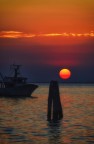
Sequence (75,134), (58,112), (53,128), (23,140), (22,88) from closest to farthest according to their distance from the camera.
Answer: (23,140), (75,134), (53,128), (58,112), (22,88)

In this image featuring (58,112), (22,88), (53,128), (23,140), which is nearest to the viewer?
(23,140)

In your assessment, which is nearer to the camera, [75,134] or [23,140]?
[23,140]

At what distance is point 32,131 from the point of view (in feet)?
129

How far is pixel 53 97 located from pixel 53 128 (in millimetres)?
3283

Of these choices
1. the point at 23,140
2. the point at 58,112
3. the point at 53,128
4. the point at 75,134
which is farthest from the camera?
the point at 58,112

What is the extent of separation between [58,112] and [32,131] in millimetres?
6882

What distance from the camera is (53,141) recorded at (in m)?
34.0

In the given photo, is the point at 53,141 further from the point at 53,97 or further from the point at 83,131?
the point at 53,97


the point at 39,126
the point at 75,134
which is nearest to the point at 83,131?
the point at 75,134

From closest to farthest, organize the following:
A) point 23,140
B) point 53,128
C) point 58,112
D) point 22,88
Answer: point 23,140 → point 53,128 → point 58,112 → point 22,88

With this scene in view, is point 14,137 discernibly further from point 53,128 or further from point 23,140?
point 53,128

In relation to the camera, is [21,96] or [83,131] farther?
[21,96]

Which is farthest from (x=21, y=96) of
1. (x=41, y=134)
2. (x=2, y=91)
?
(x=41, y=134)

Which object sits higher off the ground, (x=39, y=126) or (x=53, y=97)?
(x=53, y=97)
